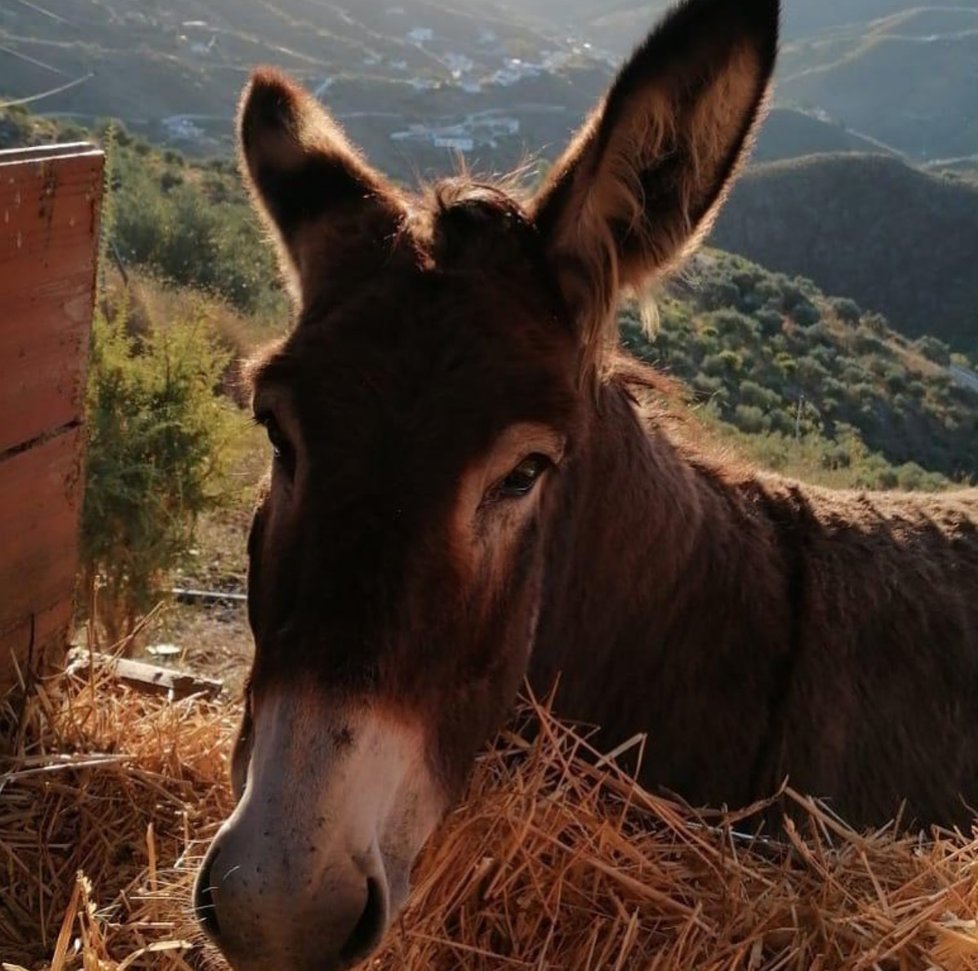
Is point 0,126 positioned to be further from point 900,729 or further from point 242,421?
point 900,729

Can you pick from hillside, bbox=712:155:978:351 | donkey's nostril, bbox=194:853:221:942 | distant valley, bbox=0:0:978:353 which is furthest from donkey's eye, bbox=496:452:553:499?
hillside, bbox=712:155:978:351

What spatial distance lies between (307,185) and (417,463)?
1173 mm

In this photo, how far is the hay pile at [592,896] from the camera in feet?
7.46

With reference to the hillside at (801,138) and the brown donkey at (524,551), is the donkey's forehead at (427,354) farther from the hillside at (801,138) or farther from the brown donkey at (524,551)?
the hillside at (801,138)

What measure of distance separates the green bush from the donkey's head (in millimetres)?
3677

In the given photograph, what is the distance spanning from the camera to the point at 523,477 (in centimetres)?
220

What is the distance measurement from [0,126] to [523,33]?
96849 millimetres

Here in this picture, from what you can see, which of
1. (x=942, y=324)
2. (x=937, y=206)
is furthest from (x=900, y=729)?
(x=937, y=206)

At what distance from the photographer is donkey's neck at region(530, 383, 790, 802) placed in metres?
2.74

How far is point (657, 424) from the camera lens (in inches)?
126

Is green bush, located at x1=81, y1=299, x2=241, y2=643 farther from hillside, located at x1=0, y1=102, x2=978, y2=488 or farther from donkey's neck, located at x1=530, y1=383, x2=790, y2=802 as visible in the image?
hillside, located at x1=0, y1=102, x2=978, y2=488

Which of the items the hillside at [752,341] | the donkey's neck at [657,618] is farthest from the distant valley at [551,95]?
the hillside at [752,341]

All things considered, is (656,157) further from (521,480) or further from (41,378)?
(41,378)

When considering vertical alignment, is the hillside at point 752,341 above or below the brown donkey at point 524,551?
below
